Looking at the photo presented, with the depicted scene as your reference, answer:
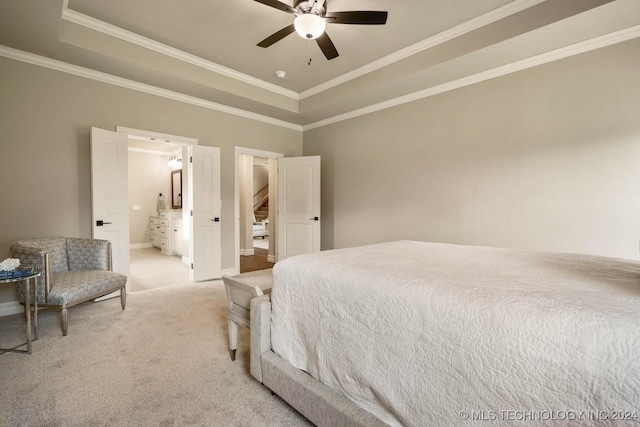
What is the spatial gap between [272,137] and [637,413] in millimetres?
5157

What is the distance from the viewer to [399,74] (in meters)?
3.52

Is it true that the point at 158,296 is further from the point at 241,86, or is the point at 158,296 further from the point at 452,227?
the point at 452,227

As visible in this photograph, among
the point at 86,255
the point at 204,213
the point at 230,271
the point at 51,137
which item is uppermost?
the point at 51,137

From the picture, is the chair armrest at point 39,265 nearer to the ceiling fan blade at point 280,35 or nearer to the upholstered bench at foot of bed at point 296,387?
the upholstered bench at foot of bed at point 296,387

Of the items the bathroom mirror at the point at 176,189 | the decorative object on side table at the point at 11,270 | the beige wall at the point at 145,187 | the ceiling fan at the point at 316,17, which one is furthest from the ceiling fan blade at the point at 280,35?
the beige wall at the point at 145,187

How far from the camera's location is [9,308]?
3016 mm

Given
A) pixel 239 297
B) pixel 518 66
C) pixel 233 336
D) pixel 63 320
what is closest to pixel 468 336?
pixel 239 297

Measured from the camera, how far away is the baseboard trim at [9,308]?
117 inches

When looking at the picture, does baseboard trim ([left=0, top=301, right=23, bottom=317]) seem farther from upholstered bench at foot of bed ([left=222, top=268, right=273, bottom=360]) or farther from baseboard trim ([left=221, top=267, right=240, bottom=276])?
upholstered bench at foot of bed ([left=222, top=268, right=273, bottom=360])

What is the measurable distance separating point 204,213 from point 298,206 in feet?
5.09

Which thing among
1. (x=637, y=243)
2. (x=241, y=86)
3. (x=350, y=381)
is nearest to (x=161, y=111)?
(x=241, y=86)

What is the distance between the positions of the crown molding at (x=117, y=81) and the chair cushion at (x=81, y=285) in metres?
2.26

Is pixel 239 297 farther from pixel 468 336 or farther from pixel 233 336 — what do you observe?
pixel 468 336

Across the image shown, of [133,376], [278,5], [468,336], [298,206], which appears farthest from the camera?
[298,206]
